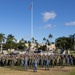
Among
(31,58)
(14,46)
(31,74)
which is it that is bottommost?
(31,74)

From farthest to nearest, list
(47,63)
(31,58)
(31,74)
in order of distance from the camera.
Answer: (31,58), (47,63), (31,74)

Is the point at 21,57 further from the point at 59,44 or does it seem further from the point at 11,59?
the point at 59,44

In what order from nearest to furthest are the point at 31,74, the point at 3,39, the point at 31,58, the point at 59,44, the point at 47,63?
the point at 31,74 → the point at 47,63 → the point at 31,58 → the point at 59,44 → the point at 3,39

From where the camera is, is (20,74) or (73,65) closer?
(20,74)

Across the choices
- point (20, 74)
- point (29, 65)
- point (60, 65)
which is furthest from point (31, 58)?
point (20, 74)

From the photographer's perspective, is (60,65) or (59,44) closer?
(60,65)

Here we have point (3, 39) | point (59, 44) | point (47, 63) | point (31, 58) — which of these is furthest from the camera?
point (3, 39)

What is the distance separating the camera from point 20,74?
27672 millimetres

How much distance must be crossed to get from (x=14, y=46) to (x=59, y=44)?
2453 cm

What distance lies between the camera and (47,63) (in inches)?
1336

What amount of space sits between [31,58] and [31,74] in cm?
882

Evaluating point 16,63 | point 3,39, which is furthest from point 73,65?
point 3,39

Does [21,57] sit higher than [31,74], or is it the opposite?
[21,57]

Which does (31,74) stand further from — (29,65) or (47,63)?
(29,65)
